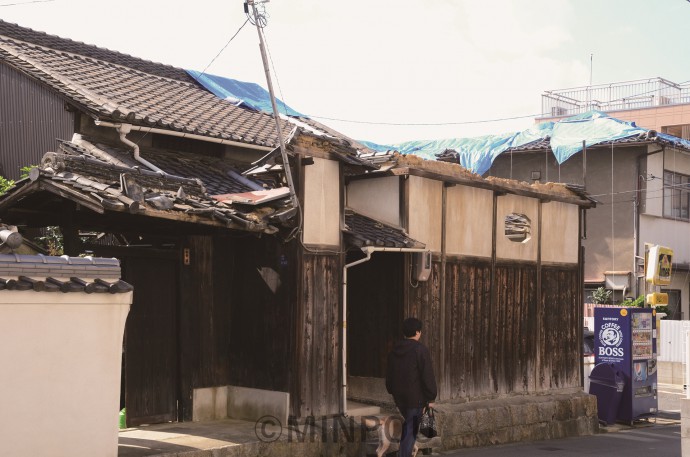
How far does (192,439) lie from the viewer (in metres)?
11.9

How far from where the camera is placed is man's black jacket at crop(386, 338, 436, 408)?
39.2 ft

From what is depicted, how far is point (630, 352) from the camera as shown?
1922cm

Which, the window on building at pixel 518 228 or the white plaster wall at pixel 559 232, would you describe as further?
the white plaster wall at pixel 559 232

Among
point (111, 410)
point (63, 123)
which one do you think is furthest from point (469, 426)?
point (63, 123)

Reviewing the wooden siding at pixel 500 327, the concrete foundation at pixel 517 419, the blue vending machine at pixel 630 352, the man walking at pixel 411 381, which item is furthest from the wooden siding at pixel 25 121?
the blue vending machine at pixel 630 352

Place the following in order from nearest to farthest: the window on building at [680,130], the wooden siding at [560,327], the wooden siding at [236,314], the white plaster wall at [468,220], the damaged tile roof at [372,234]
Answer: the wooden siding at [236,314] → the damaged tile roof at [372,234] → the white plaster wall at [468,220] → the wooden siding at [560,327] → the window on building at [680,130]

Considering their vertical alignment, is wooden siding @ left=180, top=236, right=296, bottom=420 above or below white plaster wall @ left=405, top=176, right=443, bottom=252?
below

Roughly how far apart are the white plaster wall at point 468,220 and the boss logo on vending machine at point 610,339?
13.8ft

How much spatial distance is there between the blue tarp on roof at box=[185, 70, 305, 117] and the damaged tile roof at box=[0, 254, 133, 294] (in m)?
12.9

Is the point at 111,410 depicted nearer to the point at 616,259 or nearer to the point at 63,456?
the point at 63,456

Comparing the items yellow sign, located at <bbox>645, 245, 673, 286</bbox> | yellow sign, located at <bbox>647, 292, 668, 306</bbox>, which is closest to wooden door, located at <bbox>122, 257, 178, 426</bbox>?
yellow sign, located at <bbox>647, 292, 668, 306</bbox>

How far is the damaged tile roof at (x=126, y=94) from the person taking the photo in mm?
14578

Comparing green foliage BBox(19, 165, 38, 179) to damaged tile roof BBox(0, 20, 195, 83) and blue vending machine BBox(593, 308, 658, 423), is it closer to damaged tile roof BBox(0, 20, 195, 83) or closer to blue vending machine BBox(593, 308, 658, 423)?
damaged tile roof BBox(0, 20, 195, 83)

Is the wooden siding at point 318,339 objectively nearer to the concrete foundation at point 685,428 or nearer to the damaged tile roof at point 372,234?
the damaged tile roof at point 372,234
